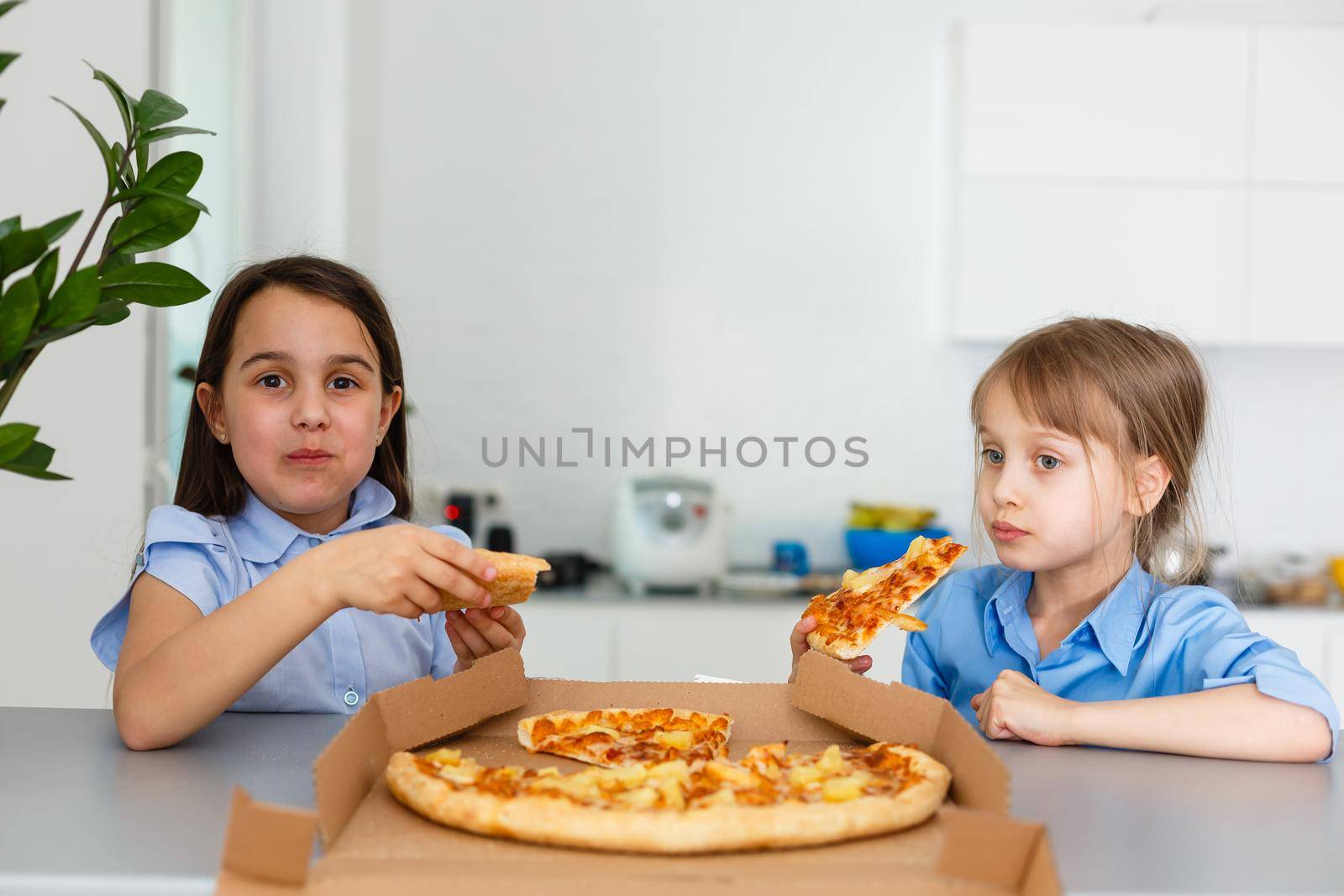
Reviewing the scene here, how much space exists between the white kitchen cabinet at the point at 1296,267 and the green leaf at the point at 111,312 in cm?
300

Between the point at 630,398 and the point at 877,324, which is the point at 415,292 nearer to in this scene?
the point at 630,398

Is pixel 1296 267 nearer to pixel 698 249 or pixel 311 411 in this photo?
pixel 698 249

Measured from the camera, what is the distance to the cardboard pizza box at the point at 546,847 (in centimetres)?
61

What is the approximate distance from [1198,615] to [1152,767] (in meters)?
0.33

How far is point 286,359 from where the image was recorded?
1298 mm

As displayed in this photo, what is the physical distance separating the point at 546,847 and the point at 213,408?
2.84ft

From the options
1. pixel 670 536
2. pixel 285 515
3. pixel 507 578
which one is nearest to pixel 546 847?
pixel 507 578

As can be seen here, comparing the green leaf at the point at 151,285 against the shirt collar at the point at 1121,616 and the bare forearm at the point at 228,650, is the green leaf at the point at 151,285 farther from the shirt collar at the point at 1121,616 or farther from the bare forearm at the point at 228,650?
the shirt collar at the point at 1121,616

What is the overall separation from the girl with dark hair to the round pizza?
22 cm

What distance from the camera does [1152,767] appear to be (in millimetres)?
895

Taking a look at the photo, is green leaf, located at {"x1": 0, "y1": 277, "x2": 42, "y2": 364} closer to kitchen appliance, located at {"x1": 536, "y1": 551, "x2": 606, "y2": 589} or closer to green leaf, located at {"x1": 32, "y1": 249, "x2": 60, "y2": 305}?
green leaf, located at {"x1": 32, "y1": 249, "x2": 60, "y2": 305}

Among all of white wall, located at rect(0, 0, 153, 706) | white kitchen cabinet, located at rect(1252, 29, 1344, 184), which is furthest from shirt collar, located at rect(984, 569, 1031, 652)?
white kitchen cabinet, located at rect(1252, 29, 1344, 184)

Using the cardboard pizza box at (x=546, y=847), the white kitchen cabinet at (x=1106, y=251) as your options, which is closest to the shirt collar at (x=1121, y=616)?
the cardboard pizza box at (x=546, y=847)

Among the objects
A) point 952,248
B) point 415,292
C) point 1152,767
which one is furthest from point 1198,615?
point 415,292
